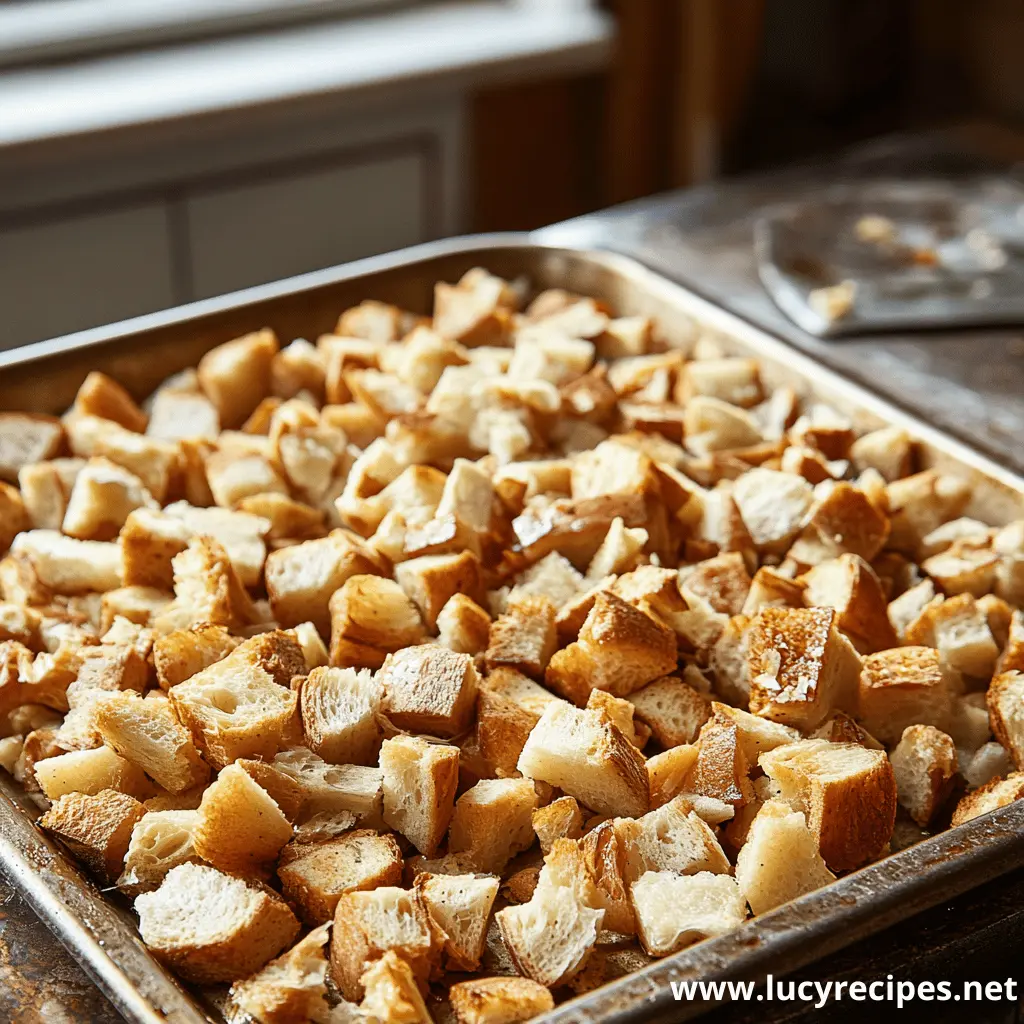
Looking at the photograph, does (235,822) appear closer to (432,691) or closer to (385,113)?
(432,691)

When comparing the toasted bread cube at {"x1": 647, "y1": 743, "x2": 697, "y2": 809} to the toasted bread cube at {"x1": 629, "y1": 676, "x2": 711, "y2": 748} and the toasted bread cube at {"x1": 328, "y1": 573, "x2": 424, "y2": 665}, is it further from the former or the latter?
the toasted bread cube at {"x1": 328, "y1": 573, "x2": 424, "y2": 665}

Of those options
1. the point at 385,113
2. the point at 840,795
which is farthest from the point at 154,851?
the point at 385,113

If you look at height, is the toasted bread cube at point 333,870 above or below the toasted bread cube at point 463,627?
below

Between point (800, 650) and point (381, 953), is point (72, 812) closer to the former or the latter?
point (381, 953)

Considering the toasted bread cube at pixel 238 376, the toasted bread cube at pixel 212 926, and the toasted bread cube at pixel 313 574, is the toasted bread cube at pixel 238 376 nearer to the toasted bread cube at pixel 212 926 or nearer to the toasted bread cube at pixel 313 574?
the toasted bread cube at pixel 313 574

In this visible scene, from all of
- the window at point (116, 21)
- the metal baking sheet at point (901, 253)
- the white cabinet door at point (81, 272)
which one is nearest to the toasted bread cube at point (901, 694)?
the metal baking sheet at point (901, 253)

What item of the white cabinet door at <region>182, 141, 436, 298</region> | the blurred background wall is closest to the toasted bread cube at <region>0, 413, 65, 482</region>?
the blurred background wall
